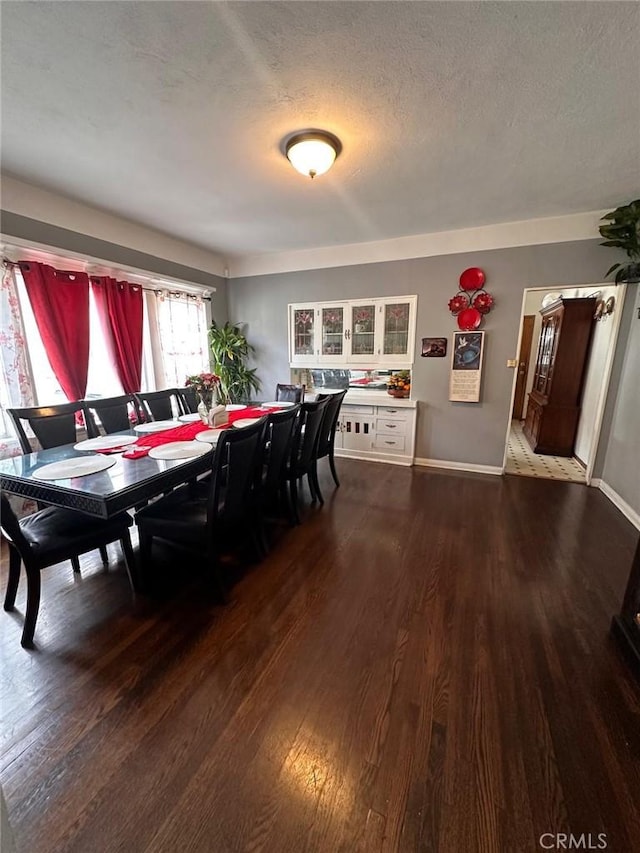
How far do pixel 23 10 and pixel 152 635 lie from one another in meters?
2.64

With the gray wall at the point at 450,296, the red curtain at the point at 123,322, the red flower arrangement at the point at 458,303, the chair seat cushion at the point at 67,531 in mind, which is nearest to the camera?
the chair seat cushion at the point at 67,531

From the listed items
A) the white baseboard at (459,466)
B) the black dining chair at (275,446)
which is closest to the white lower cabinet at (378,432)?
the white baseboard at (459,466)

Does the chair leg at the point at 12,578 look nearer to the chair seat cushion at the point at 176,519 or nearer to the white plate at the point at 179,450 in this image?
the chair seat cushion at the point at 176,519

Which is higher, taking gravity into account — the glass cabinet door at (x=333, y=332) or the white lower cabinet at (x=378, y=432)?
the glass cabinet door at (x=333, y=332)

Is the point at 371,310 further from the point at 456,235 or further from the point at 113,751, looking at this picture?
the point at 113,751

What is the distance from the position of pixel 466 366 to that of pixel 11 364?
4.27m

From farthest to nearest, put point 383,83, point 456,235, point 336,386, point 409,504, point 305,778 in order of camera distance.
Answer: point 336,386 < point 456,235 < point 409,504 < point 383,83 < point 305,778

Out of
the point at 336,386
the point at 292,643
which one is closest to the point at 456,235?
the point at 336,386

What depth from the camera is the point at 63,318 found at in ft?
9.70

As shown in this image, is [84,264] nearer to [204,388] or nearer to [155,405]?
[155,405]

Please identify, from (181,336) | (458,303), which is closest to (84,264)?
(181,336)

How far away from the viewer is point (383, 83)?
5.34ft

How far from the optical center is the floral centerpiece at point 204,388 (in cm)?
267

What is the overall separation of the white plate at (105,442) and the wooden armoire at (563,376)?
4910mm
